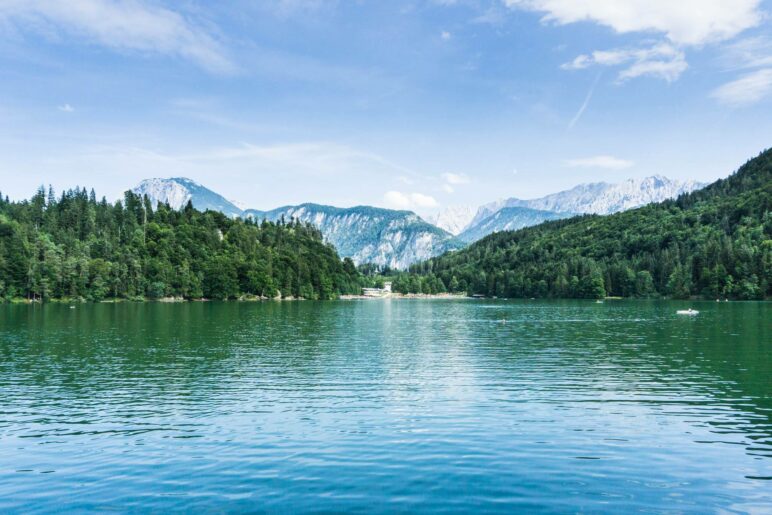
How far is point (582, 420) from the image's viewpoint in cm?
3228

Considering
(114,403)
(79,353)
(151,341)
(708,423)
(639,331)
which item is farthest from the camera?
(639,331)

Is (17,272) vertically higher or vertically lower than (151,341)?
higher

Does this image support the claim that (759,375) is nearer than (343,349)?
Yes

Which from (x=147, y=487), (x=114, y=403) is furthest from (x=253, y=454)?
(x=114, y=403)

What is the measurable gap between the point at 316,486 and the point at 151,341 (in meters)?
59.7

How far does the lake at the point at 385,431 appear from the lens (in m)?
21.0

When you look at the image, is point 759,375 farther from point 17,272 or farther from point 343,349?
point 17,272

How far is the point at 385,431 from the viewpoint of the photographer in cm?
3006

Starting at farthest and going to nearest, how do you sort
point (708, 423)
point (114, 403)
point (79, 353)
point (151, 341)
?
point (151, 341) < point (79, 353) < point (114, 403) < point (708, 423)

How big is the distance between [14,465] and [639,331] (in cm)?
8842

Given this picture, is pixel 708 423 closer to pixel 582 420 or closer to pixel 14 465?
pixel 582 420

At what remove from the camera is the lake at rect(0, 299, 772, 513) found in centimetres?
2098

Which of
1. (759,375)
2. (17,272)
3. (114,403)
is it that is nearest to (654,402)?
(759,375)

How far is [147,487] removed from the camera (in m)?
21.9
